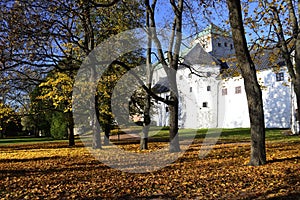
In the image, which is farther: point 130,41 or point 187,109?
point 187,109

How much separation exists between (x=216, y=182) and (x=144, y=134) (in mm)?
8281

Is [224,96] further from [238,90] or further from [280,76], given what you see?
[280,76]

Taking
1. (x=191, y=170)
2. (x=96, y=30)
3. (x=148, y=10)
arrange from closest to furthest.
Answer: (x=191, y=170), (x=148, y=10), (x=96, y=30)

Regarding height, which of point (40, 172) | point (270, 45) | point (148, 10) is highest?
point (148, 10)

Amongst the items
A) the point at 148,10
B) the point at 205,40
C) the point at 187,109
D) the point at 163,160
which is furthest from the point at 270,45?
the point at 187,109

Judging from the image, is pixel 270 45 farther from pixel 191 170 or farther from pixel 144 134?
pixel 191 170

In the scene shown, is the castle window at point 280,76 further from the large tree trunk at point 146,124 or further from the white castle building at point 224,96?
the large tree trunk at point 146,124

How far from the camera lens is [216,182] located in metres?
6.57

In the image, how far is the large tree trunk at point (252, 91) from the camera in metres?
8.30

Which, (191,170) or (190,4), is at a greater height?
(190,4)

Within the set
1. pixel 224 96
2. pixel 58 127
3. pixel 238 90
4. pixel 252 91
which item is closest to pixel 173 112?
pixel 252 91

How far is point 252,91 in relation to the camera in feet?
27.3

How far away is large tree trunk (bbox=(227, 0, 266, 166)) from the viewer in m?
8.30

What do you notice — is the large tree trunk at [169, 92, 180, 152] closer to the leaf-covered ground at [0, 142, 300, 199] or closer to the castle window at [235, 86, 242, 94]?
the leaf-covered ground at [0, 142, 300, 199]
